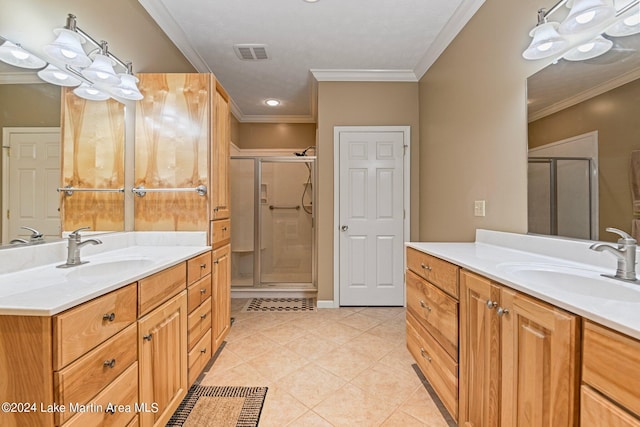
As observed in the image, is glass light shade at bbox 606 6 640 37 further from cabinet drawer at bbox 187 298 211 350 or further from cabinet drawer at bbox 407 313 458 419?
cabinet drawer at bbox 187 298 211 350

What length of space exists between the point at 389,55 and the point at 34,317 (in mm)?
3084

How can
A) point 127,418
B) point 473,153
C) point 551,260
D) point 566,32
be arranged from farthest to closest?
point 473,153 < point 551,260 < point 566,32 < point 127,418

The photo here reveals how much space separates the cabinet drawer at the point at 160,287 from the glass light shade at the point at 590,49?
6.82 feet

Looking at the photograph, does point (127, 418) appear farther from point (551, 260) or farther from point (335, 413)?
point (551, 260)

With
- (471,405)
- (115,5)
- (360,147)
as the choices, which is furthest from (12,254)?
(360,147)

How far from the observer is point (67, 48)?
144cm

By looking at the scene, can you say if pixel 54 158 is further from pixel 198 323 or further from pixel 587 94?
pixel 587 94

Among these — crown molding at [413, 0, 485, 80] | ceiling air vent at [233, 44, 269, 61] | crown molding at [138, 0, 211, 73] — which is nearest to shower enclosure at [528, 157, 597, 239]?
crown molding at [413, 0, 485, 80]

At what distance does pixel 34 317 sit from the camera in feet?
2.59

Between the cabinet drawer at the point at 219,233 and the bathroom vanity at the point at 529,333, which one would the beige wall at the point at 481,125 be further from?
the cabinet drawer at the point at 219,233

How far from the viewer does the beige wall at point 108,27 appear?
1261 millimetres

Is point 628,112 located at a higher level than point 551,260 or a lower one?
higher

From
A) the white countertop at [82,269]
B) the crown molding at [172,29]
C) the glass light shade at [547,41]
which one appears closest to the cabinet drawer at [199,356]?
the white countertop at [82,269]

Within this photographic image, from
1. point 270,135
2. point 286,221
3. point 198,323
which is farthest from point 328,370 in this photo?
point 270,135
